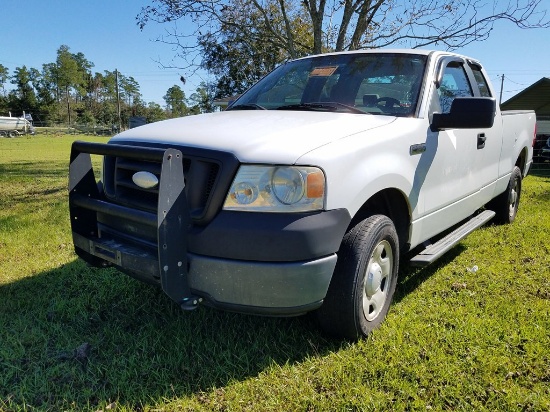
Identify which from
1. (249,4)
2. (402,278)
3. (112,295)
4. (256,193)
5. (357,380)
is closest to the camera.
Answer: (256,193)

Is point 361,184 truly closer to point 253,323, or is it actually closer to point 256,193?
point 256,193

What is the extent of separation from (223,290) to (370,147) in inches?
44.8

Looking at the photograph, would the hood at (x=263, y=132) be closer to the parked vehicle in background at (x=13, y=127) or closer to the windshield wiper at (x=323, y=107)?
the windshield wiper at (x=323, y=107)

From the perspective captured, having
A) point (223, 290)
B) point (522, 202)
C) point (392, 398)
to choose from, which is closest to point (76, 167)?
point (223, 290)

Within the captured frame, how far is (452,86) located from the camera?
385cm

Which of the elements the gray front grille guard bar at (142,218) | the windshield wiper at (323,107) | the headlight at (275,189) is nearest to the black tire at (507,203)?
the windshield wiper at (323,107)

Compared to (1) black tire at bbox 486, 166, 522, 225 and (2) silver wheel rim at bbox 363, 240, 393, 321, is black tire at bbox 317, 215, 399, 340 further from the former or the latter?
(1) black tire at bbox 486, 166, 522, 225

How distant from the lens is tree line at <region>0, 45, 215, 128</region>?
2617 inches

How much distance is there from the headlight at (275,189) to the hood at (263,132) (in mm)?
60

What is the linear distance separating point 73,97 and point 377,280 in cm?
8874

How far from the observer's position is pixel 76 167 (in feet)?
9.18

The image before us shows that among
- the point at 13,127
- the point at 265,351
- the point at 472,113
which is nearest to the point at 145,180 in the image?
the point at 265,351

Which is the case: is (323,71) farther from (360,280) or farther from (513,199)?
(513,199)

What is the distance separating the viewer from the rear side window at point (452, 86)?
3584mm
